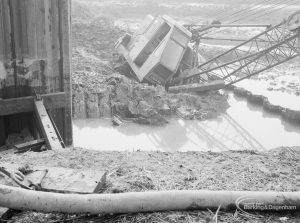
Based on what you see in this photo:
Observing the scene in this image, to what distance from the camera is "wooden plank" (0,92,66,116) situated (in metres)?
6.05

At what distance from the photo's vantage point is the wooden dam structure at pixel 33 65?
19.7ft

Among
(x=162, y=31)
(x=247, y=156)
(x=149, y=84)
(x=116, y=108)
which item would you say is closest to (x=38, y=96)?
(x=247, y=156)

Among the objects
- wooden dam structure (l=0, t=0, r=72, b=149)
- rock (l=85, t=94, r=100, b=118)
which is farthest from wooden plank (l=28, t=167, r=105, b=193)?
rock (l=85, t=94, r=100, b=118)

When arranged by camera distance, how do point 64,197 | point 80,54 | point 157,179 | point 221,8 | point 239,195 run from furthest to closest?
point 221,8 → point 80,54 → point 157,179 → point 239,195 → point 64,197

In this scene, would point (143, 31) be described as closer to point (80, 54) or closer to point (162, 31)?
point (162, 31)

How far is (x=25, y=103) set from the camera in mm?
6230

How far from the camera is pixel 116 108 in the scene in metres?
13.0

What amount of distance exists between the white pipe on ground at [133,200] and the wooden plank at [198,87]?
481 inches

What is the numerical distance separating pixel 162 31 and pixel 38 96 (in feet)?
35.8

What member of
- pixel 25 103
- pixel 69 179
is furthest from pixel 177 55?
pixel 69 179

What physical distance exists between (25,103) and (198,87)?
1015cm

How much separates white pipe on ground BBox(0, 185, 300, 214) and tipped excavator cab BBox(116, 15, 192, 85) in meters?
11.8

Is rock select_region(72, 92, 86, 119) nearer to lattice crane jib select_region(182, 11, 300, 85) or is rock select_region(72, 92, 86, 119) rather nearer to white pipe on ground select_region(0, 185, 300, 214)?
lattice crane jib select_region(182, 11, 300, 85)

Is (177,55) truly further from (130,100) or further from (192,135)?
(192,135)
